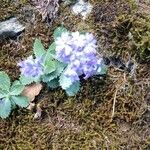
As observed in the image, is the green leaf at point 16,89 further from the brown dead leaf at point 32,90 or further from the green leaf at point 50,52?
the green leaf at point 50,52

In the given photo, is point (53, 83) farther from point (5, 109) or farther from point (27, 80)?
point (5, 109)

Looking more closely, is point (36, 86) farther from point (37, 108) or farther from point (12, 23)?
point (12, 23)

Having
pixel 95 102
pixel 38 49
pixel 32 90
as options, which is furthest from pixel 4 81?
pixel 95 102

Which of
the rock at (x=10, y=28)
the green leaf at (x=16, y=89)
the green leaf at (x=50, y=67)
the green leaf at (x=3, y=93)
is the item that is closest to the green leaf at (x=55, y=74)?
the green leaf at (x=50, y=67)

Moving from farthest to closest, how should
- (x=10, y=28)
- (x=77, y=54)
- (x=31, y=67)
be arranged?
1. (x=10, y=28)
2. (x=31, y=67)
3. (x=77, y=54)

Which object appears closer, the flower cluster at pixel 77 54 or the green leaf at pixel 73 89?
the flower cluster at pixel 77 54

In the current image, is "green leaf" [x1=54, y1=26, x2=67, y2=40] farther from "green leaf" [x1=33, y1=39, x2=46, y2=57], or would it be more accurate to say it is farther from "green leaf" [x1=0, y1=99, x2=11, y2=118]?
"green leaf" [x1=0, y1=99, x2=11, y2=118]

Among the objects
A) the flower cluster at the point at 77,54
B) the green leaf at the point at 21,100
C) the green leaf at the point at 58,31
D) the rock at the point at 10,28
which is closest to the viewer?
the flower cluster at the point at 77,54
